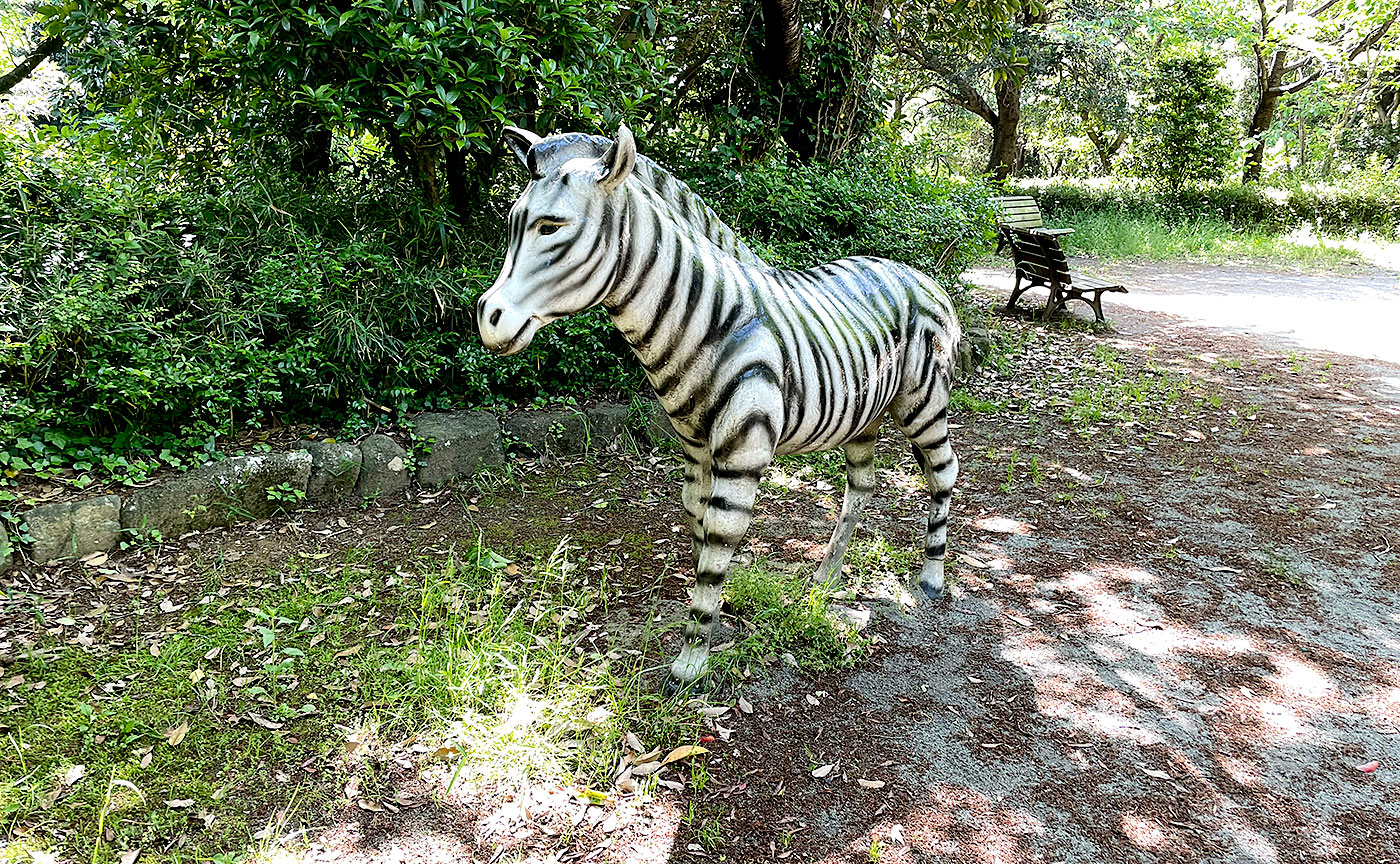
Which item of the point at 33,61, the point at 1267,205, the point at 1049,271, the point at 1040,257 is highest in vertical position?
the point at 33,61

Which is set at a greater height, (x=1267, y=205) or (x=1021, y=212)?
(x=1267, y=205)

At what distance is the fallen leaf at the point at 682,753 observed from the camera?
3047mm

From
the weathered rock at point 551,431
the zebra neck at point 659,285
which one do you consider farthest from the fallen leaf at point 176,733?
the weathered rock at point 551,431

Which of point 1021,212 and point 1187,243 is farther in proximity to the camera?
point 1187,243

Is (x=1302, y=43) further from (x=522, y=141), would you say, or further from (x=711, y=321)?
(x=522, y=141)

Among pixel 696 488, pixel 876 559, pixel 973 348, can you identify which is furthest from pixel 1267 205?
pixel 696 488

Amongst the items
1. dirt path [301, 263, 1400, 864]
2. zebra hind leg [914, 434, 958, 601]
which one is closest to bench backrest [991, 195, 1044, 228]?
dirt path [301, 263, 1400, 864]

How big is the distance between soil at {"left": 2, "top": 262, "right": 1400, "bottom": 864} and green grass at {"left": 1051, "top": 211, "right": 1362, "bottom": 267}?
1049 cm

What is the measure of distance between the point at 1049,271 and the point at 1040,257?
26cm

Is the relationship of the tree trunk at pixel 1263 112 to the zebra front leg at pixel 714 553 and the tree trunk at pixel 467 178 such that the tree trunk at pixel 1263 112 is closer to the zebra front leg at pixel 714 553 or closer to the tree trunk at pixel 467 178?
the tree trunk at pixel 467 178

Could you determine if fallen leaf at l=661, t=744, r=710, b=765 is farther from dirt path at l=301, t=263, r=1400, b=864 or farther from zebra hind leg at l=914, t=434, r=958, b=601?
zebra hind leg at l=914, t=434, r=958, b=601

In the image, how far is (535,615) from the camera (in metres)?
3.91

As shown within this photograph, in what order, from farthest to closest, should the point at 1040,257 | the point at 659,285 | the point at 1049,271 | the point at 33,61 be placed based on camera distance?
the point at 1040,257 → the point at 1049,271 → the point at 33,61 → the point at 659,285

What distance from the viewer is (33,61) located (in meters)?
7.10
